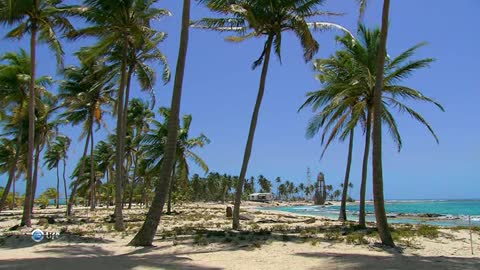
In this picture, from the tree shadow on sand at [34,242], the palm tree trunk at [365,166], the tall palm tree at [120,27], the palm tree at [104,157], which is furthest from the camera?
the palm tree at [104,157]

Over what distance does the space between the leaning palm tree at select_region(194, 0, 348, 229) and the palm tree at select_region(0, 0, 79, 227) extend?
5.94 metres

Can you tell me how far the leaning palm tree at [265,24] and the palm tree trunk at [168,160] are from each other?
149 inches

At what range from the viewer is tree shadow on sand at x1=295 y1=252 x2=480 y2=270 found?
8648mm

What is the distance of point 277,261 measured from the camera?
31.6 feet

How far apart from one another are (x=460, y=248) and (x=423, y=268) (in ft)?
16.2

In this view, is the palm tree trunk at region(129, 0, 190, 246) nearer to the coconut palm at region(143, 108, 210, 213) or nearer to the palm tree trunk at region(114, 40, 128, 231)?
the palm tree trunk at region(114, 40, 128, 231)

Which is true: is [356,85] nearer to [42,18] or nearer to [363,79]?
[363,79]

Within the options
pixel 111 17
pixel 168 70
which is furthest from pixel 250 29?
pixel 111 17

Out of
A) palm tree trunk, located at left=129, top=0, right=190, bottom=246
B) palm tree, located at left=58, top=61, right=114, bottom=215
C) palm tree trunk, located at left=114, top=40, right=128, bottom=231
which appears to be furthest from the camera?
palm tree, located at left=58, top=61, right=114, bottom=215

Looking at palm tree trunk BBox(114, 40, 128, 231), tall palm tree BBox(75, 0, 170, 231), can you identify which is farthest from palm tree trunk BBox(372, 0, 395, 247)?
palm tree trunk BBox(114, 40, 128, 231)

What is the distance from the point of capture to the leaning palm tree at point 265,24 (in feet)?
54.1

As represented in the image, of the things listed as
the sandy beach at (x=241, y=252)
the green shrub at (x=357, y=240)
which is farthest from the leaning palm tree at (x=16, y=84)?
the green shrub at (x=357, y=240)

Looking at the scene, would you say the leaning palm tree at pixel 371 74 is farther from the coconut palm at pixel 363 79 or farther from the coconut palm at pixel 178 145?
the coconut palm at pixel 178 145

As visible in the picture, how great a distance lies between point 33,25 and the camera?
17781mm
